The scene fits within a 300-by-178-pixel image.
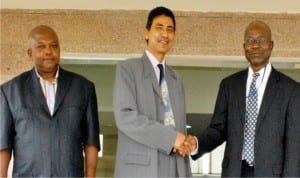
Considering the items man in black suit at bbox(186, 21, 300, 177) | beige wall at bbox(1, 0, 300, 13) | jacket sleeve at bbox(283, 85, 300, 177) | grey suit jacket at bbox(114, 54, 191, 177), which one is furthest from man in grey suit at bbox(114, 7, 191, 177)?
beige wall at bbox(1, 0, 300, 13)

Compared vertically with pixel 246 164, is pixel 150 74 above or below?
above

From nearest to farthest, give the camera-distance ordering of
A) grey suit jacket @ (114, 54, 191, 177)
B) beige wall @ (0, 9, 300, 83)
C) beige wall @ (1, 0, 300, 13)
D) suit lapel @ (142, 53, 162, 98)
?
grey suit jacket @ (114, 54, 191, 177), suit lapel @ (142, 53, 162, 98), beige wall @ (1, 0, 300, 13), beige wall @ (0, 9, 300, 83)

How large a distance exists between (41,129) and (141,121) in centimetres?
60

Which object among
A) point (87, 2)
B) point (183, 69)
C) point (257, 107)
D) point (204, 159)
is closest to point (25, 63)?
point (87, 2)

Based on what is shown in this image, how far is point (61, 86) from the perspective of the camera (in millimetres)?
3777

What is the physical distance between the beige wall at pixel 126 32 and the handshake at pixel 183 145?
1639 millimetres

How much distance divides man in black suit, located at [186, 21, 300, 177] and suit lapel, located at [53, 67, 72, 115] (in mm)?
789

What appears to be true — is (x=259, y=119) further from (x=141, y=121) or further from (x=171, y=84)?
(x=141, y=121)

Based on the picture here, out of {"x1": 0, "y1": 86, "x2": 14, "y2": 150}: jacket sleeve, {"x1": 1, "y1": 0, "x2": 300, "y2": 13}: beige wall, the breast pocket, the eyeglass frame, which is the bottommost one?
the breast pocket

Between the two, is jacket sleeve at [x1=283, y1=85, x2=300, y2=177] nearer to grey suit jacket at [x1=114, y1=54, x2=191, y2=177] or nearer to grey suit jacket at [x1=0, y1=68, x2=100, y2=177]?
grey suit jacket at [x1=114, y1=54, x2=191, y2=177]

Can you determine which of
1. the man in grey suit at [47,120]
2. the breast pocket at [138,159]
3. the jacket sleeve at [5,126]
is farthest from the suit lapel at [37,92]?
the breast pocket at [138,159]

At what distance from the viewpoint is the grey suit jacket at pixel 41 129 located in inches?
144

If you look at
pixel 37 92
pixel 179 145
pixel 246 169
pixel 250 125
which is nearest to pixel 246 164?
pixel 246 169

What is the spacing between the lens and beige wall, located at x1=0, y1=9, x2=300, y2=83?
17.0ft
